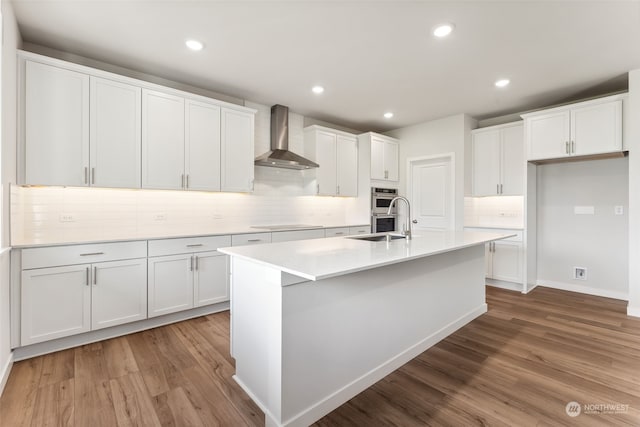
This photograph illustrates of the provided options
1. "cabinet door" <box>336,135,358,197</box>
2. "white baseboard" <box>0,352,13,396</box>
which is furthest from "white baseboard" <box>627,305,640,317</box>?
"white baseboard" <box>0,352,13,396</box>

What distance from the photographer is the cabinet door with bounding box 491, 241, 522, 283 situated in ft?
13.7

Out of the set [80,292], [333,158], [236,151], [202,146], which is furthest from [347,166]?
[80,292]

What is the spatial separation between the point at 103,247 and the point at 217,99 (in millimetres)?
2206

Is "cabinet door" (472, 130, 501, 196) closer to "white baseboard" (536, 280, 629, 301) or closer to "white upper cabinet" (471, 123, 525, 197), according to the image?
"white upper cabinet" (471, 123, 525, 197)

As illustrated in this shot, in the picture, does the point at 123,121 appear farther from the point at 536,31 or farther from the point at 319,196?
the point at 536,31

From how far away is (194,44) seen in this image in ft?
8.59

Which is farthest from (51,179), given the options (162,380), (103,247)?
(162,380)

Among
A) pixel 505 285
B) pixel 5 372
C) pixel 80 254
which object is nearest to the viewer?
pixel 5 372

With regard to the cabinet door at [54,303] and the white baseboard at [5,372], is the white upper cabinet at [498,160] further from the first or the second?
the white baseboard at [5,372]

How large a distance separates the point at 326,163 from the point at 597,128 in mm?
3407

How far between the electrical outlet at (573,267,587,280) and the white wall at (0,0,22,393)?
6.04 meters

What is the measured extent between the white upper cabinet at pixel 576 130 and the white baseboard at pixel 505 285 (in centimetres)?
180

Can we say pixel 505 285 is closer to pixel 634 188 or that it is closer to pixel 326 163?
pixel 634 188

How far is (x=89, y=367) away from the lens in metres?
2.17
